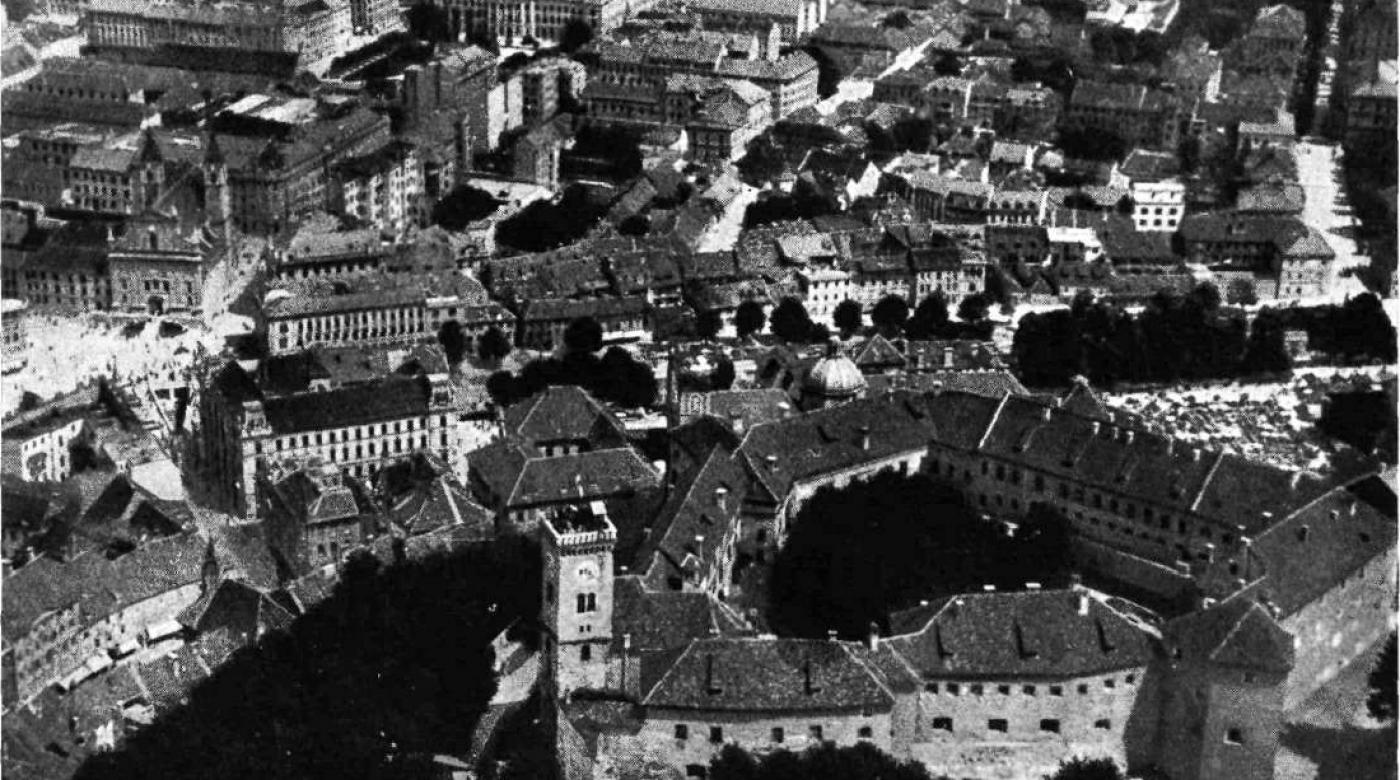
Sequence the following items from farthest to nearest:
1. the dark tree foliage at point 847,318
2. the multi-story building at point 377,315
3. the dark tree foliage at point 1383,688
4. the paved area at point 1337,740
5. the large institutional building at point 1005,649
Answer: the dark tree foliage at point 847,318 < the multi-story building at point 377,315 < the dark tree foliage at point 1383,688 < the paved area at point 1337,740 < the large institutional building at point 1005,649

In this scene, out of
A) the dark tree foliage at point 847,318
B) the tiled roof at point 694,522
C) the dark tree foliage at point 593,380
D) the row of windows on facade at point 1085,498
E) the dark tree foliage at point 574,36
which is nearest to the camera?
the tiled roof at point 694,522

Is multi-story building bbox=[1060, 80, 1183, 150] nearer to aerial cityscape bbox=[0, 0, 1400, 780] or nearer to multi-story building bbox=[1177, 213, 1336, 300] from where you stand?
aerial cityscape bbox=[0, 0, 1400, 780]

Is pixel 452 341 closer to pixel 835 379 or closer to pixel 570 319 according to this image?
pixel 570 319

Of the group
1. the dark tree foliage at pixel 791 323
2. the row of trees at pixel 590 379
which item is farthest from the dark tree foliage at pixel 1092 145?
the row of trees at pixel 590 379

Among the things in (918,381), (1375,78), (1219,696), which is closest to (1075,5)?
(1375,78)

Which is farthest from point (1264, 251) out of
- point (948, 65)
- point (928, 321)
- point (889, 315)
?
point (948, 65)

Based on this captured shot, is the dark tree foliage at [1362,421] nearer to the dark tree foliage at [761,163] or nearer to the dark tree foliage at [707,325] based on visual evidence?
the dark tree foliage at [707,325]

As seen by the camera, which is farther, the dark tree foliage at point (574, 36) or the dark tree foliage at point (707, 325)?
the dark tree foliage at point (574, 36)
